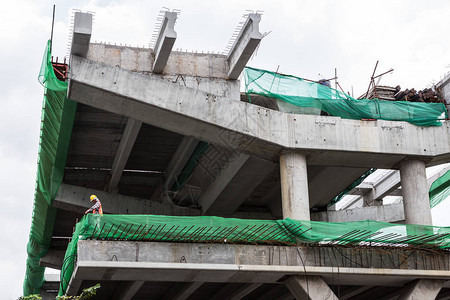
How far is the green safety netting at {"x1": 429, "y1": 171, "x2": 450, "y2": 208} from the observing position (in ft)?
74.2

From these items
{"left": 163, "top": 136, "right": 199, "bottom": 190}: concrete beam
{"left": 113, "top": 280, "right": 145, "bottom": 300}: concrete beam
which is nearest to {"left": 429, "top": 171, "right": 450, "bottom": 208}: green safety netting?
{"left": 163, "top": 136, "right": 199, "bottom": 190}: concrete beam

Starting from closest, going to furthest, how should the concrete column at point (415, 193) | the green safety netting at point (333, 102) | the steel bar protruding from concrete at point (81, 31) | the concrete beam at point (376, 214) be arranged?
the steel bar protruding from concrete at point (81, 31)
the concrete column at point (415, 193)
the green safety netting at point (333, 102)
the concrete beam at point (376, 214)

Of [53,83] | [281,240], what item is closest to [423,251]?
[281,240]

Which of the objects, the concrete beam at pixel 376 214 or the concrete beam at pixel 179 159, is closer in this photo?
the concrete beam at pixel 179 159

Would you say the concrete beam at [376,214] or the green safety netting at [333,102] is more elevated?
the green safety netting at [333,102]

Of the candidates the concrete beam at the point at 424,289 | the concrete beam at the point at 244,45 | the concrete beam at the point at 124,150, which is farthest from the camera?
the concrete beam at the point at 124,150

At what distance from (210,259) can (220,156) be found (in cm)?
680

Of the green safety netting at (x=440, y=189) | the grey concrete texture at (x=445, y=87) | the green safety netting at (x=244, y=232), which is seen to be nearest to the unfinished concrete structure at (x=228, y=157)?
the green safety netting at (x=244, y=232)

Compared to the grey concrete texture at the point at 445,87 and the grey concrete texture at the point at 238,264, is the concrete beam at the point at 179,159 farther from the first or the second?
the grey concrete texture at the point at 445,87

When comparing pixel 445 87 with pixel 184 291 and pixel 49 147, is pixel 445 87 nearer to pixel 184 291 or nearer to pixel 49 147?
pixel 184 291

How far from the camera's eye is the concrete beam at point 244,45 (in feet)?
63.8

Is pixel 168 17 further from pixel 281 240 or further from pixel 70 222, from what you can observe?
pixel 70 222

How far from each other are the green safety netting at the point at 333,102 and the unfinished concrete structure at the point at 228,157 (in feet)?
1.55

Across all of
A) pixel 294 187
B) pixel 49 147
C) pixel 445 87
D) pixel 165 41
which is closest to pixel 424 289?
pixel 294 187
